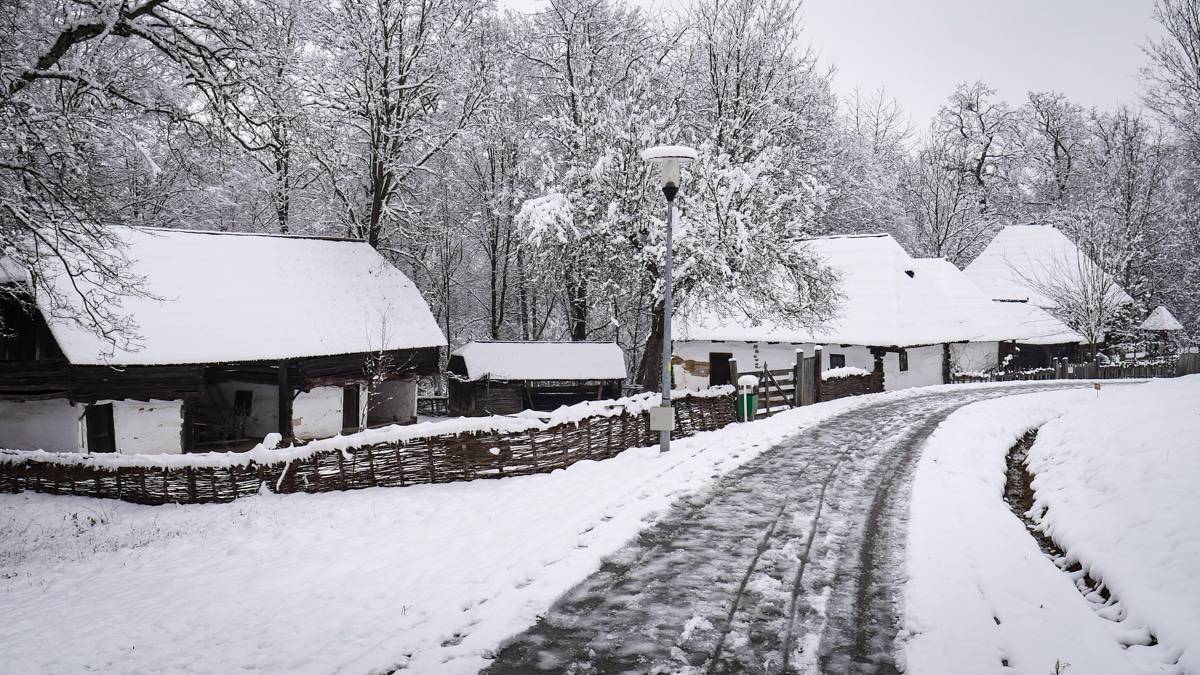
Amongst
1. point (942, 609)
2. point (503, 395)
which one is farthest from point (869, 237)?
point (942, 609)

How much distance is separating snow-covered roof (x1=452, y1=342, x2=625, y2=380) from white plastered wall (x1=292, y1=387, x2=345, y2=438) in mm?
6224

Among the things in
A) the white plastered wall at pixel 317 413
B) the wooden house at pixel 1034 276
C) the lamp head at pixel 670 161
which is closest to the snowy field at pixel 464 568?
the lamp head at pixel 670 161

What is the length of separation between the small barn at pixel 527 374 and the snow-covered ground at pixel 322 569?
1461cm

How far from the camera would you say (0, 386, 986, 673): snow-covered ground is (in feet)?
19.2

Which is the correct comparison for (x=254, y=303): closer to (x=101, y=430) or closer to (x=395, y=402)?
(x=101, y=430)

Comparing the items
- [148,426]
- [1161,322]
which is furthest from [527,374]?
[1161,322]

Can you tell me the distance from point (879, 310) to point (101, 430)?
1098 inches

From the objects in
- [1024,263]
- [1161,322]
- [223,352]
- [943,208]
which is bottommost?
[223,352]

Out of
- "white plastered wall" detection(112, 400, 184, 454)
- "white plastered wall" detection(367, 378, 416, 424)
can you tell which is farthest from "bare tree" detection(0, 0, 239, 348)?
"white plastered wall" detection(367, 378, 416, 424)

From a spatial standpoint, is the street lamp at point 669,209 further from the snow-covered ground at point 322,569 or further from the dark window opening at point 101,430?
the dark window opening at point 101,430

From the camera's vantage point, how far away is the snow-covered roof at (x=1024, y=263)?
123 ft

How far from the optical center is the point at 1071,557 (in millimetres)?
7520

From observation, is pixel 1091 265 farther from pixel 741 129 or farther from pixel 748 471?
pixel 748 471

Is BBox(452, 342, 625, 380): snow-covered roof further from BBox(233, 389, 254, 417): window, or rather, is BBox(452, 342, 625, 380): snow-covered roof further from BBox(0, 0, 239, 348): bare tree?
BBox(0, 0, 239, 348): bare tree
